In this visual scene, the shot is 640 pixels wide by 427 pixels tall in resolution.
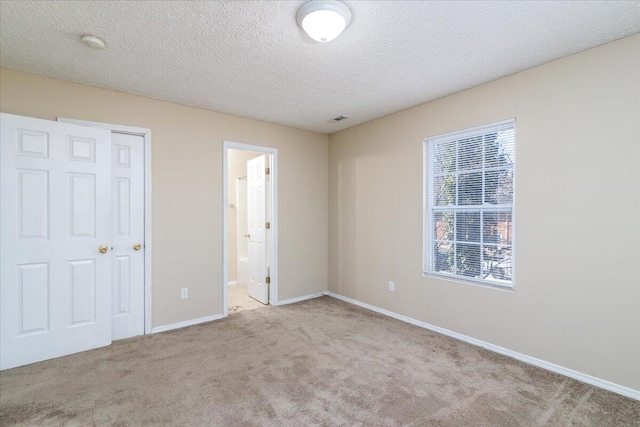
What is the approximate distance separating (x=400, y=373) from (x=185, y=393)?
5.52 feet

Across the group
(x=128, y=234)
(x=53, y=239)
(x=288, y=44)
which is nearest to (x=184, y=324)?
(x=128, y=234)

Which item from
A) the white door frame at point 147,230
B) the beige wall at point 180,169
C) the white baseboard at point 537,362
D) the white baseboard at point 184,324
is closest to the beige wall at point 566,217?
the white baseboard at point 537,362

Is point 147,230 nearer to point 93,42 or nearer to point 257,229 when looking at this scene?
point 257,229

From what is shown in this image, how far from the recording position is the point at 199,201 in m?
3.74

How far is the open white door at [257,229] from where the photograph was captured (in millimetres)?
4500

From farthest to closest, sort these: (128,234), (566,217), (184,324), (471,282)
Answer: (184,324) → (128,234) → (471,282) → (566,217)

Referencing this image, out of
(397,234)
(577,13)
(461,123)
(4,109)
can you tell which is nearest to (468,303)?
(397,234)

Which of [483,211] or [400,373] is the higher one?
[483,211]

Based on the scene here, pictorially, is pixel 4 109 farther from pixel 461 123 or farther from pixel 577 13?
pixel 577 13

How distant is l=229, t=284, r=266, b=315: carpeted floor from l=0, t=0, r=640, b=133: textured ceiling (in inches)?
109

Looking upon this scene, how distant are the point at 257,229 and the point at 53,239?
242cm

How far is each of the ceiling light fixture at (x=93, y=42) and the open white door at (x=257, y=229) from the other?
94.2 inches

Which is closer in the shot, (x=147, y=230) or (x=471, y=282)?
(x=471, y=282)

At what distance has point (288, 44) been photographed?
232 centimetres
